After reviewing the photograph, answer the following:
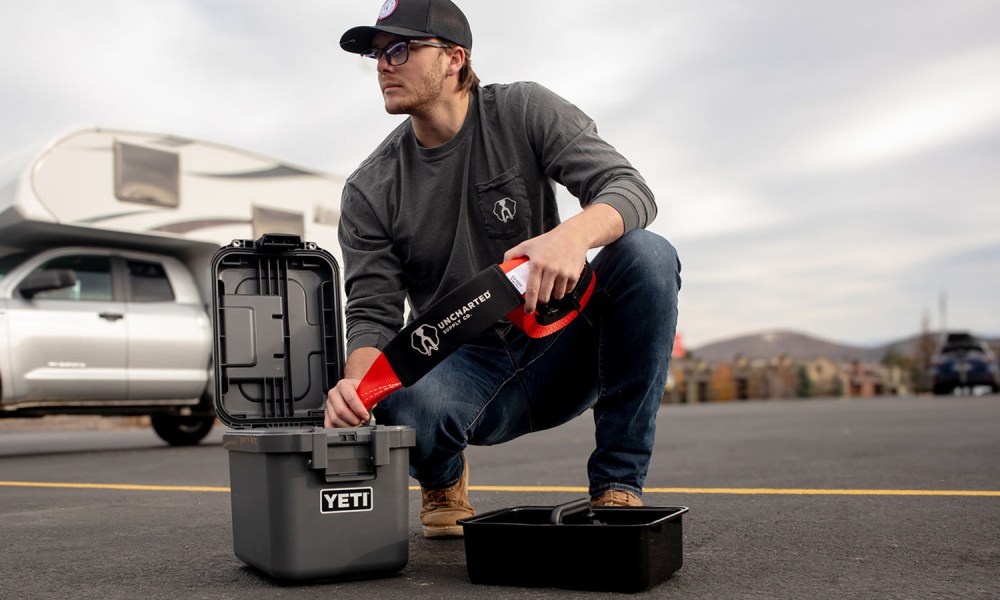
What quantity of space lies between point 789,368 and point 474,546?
99.0ft

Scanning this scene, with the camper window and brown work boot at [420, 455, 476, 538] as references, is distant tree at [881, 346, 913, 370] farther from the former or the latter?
brown work boot at [420, 455, 476, 538]

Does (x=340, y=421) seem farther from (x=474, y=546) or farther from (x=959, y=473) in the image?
(x=959, y=473)

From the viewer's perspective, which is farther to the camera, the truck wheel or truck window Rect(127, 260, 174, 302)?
the truck wheel

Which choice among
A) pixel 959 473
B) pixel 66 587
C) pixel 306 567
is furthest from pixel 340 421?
pixel 959 473

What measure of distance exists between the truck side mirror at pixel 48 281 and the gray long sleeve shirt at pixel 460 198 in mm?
4896

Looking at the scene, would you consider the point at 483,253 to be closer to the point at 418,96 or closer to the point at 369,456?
the point at 418,96

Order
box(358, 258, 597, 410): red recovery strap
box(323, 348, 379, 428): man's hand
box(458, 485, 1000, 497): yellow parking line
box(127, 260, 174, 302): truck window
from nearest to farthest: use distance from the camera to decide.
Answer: box(358, 258, 597, 410): red recovery strap, box(323, 348, 379, 428): man's hand, box(458, 485, 1000, 497): yellow parking line, box(127, 260, 174, 302): truck window

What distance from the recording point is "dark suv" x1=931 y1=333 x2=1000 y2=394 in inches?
926

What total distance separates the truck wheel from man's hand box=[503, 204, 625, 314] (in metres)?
7.39

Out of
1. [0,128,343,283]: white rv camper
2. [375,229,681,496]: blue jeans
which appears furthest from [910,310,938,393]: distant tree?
[375,229,681,496]: blue jeans

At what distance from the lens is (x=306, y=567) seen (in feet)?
7.46

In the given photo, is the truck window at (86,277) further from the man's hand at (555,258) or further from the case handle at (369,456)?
the man's hand at (555,258)

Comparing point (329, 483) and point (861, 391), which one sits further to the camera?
point (861, 391)

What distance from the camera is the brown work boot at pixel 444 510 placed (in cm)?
309
